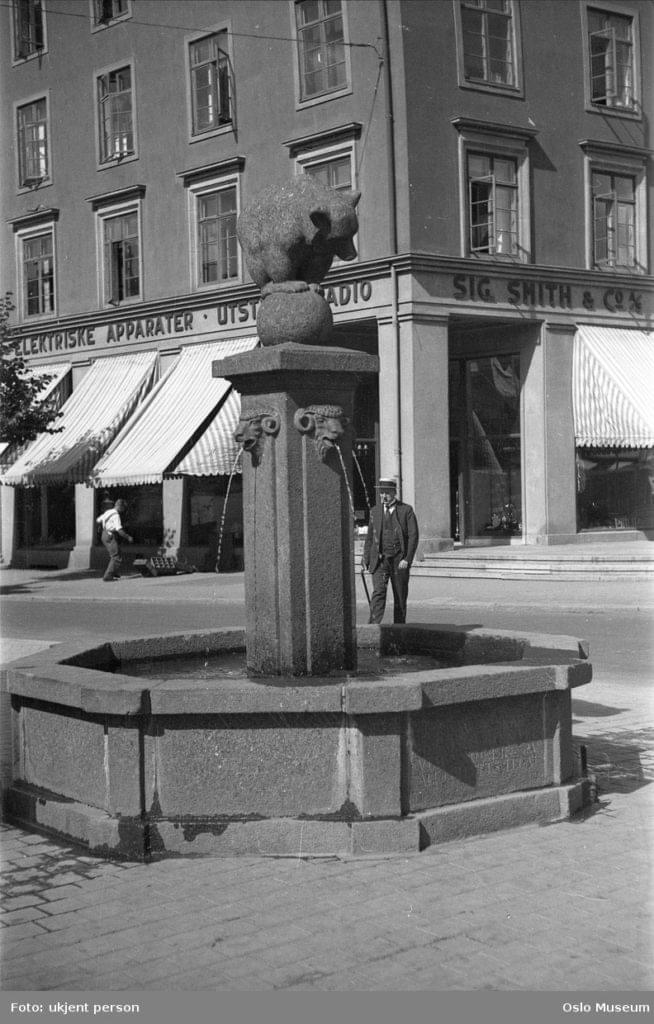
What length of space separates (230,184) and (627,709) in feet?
70.3

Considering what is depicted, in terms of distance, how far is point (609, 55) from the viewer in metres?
27.5

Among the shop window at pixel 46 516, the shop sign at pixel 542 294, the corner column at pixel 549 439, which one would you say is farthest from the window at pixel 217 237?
the corner column at pixel 549 439

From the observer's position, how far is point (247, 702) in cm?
617

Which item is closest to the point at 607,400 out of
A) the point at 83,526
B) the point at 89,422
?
the point at 89,422

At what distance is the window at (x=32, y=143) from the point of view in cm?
3142

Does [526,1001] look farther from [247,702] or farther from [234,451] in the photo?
[234,451]

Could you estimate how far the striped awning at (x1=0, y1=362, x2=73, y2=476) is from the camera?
1225 inches

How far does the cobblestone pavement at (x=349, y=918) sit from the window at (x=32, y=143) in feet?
91.2

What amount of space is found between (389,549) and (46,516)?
825 inches

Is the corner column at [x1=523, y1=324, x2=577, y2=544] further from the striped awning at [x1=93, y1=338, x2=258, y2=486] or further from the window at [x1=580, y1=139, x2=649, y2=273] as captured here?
the striped awning at [x1=93, y1=338, x2=258, y2=486]

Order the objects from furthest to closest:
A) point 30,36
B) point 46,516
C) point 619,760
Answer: point 46,516, point 30,36, point 619,760

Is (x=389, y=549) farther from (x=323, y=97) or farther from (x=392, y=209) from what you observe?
(x=323, y=97)

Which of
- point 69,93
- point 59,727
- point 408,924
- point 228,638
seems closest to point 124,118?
point 69,93

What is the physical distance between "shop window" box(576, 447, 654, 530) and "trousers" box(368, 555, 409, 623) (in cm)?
1511
